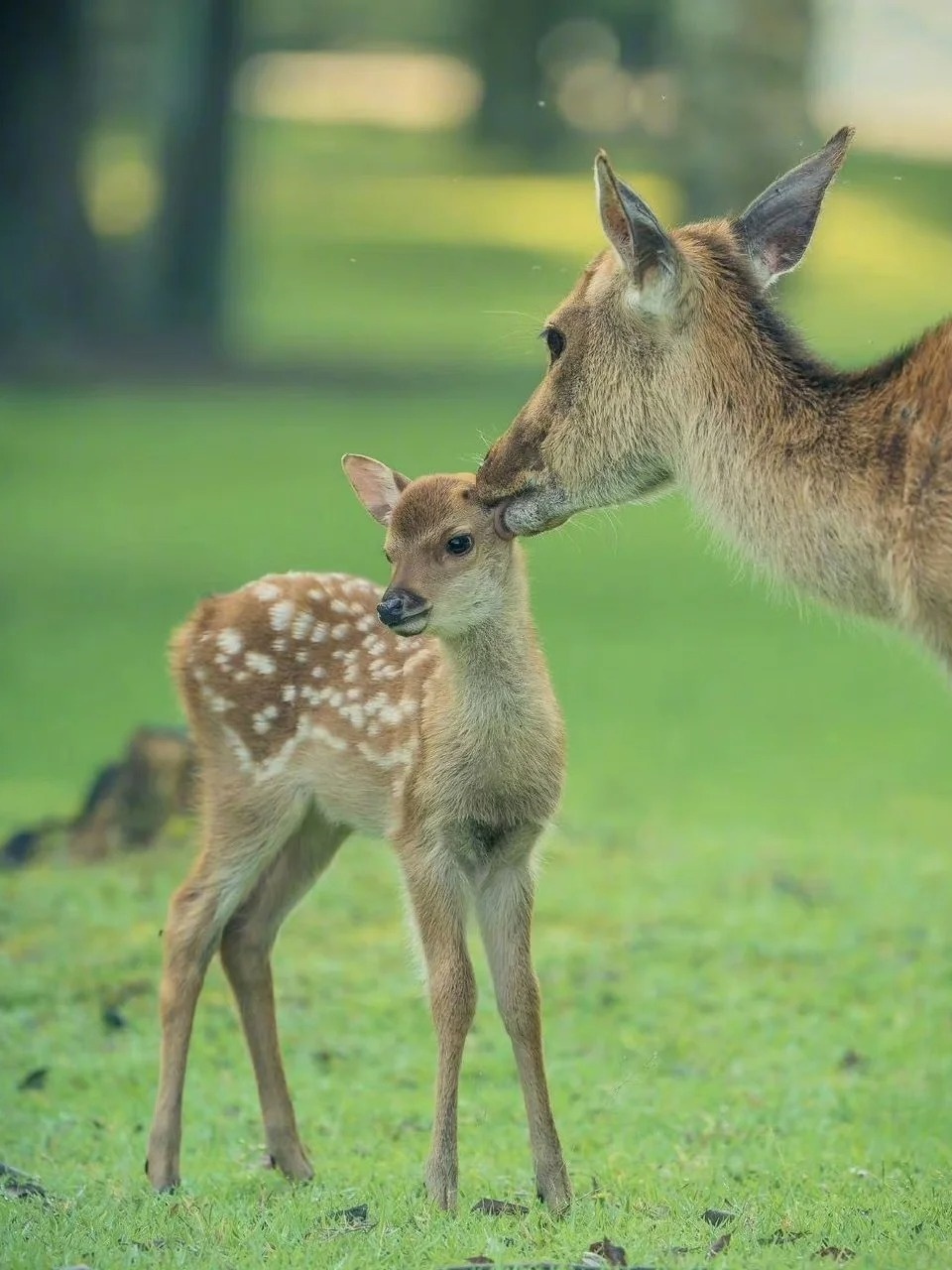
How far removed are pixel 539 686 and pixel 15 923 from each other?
143 inches

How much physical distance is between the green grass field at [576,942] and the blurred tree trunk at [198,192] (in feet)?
18.3

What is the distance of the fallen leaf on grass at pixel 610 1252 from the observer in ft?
16.8

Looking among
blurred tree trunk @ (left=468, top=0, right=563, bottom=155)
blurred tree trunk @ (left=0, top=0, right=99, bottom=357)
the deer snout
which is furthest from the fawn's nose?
blurred tree trunk @ (left=468, top=0, right=563, bottom=155)

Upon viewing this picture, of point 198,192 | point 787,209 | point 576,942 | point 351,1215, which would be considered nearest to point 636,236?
point 787,209

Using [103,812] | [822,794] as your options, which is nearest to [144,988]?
[103,812]

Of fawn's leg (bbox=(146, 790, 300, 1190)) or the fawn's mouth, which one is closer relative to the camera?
the fawn's mouth

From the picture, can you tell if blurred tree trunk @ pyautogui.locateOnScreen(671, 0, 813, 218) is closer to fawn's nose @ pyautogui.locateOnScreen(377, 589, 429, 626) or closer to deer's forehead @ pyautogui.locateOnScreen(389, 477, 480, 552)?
deer's forehead @ pyautogui.locateOnScreen(389, 477, 480, 552)

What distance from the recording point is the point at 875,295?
2892 centimetres

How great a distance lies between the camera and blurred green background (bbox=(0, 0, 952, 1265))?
883 cm

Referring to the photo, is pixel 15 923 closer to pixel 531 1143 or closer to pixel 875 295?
pixel 531 1143

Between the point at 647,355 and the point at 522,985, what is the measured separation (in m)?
1.69

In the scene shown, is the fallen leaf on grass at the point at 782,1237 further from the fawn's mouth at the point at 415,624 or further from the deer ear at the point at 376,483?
the deer ear at the point at 376,483

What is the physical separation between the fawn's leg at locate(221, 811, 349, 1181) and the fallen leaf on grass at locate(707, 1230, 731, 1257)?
1436 mm

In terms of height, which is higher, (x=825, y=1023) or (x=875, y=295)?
(x=875, y=295)
